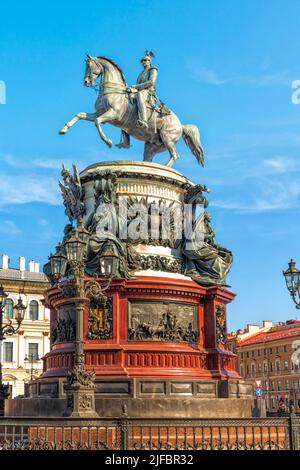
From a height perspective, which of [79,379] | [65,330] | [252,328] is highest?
[252,328]

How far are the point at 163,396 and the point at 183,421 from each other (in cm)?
763

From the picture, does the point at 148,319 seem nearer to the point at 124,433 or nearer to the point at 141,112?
the point at 141,112

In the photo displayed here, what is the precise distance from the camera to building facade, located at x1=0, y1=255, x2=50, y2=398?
70938mm

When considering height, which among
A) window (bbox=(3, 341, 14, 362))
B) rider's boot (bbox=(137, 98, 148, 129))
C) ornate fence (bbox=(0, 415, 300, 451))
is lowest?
ornate fence (bbox=(0, 415, 300, 451))

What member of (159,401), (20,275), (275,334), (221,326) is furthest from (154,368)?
(275,334)

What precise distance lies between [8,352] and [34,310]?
564cm

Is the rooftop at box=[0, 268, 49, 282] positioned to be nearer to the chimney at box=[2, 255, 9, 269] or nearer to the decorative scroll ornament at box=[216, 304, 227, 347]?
the chimney at box=[2, 255, 9, 269]

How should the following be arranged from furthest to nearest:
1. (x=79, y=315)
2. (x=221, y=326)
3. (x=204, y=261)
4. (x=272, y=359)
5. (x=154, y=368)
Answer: (x=272, y=359)
(x=204, y=261)
(x=221, y=326)
(x=154, y=368)
(x=79, y=315)

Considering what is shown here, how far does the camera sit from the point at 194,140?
97.9 feet

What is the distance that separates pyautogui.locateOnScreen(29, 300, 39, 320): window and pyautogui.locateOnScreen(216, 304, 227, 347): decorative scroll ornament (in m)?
51.5

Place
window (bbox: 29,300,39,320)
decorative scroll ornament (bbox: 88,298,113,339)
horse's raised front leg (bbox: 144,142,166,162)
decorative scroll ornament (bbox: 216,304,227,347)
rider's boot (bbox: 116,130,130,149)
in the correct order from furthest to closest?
window (bbox: 29,300,39,320) < rider's boot (bbox: 116,130,130,149) < horse's raised front leg (bbox: 144,142,166,162) < decorative scroll ornament (bbox: 216,304,227,347) < decorative scroll ornament (bbox: 88,298,113,339)

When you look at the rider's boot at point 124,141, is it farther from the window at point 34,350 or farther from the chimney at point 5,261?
the chimney at point 5,261

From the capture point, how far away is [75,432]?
15758 millimetres

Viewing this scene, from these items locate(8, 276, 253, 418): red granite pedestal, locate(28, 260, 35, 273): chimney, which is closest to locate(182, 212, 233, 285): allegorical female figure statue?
locate(8, 276, 253, 418): red granite pedestal
